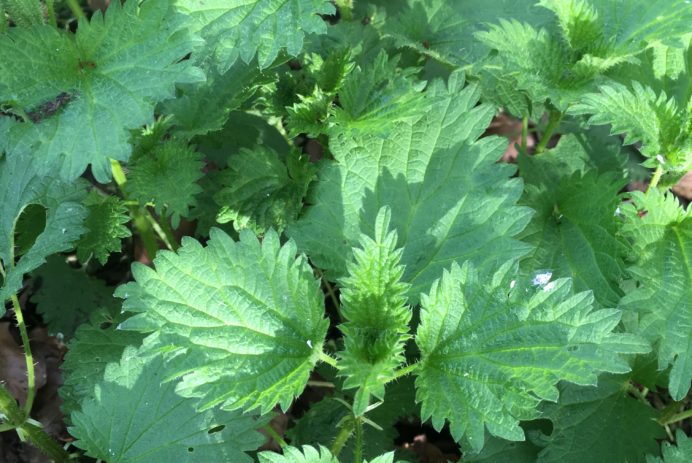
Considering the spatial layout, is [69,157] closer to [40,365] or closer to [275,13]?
[275,13]

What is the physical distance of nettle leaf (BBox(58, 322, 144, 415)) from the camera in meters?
2.80

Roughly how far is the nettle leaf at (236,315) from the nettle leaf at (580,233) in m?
0.99

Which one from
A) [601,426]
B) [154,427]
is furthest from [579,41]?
[154,427]

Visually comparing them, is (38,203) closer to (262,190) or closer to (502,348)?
(262,190)

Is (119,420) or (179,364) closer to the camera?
(179,364)

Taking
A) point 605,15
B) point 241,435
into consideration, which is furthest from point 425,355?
point 605,15

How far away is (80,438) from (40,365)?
120 cm

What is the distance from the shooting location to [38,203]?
2848mm

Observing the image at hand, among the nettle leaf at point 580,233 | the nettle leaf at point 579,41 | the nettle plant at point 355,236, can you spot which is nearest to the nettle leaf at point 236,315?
the nettle plant at point 355,236

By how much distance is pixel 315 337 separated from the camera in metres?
2.21

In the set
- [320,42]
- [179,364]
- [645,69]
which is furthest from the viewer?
[320,42]

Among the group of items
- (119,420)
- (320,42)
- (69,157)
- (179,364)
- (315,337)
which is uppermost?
(69,157)

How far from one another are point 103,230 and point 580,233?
1972 mm

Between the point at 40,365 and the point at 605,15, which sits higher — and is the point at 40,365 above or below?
below
